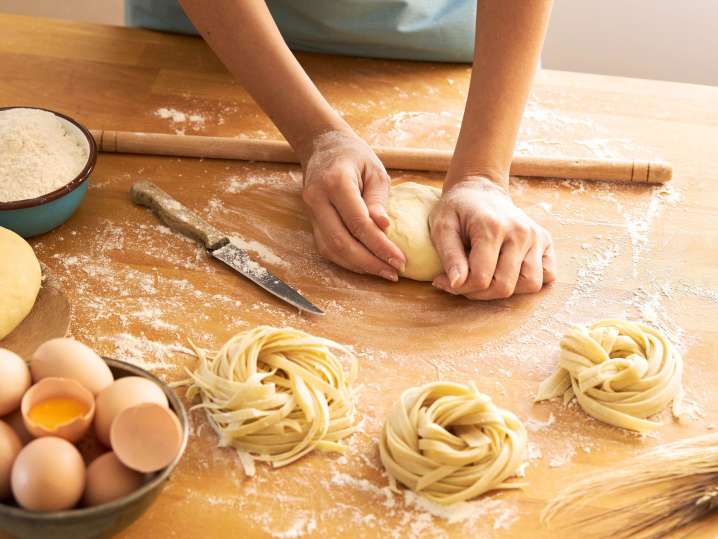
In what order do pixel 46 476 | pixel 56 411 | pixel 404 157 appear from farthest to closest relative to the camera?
pixel 404 157 → pixel 56 411 → pixel 46 476

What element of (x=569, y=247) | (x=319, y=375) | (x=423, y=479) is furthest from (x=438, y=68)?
(x=423, y=479)

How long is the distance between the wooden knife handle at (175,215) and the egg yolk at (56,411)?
0.71m

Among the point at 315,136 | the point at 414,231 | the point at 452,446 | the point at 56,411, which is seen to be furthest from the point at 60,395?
the point at 315,136

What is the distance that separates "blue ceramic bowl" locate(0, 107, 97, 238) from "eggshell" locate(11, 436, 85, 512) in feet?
2.61

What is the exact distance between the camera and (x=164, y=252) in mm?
1863

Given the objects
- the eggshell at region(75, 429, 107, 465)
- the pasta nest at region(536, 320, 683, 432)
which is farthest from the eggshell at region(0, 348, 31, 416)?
the pasta nest at region(536, 320, 683, 432)

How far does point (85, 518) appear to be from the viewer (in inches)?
43.9

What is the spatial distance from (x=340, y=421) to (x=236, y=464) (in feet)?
0.66

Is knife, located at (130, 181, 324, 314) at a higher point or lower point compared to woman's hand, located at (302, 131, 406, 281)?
lower

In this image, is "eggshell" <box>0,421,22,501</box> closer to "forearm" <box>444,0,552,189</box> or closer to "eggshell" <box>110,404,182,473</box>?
"eggshell" <box>110,404,182,473</box>

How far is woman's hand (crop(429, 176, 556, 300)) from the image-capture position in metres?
1.79

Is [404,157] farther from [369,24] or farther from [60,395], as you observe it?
[60,395]

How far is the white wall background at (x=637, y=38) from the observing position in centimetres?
388

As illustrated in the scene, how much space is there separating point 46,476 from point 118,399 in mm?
149
